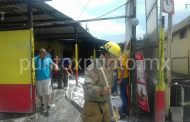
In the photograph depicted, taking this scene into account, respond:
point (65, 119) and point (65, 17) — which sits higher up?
point (65, 17)

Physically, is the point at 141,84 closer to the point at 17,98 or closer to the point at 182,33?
the point at 17,98

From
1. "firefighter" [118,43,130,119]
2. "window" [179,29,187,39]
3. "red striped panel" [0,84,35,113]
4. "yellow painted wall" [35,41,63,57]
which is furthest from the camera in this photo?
"yellow painted wall" [35,41,63,57]

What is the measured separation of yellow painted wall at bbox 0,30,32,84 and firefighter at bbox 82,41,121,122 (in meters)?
4.80

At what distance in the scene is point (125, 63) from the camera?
9.74m

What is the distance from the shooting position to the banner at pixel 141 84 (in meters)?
8.51

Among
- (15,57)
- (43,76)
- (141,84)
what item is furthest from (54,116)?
(141,84)

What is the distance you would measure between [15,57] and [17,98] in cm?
112

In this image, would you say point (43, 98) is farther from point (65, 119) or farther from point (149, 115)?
point (149, 115)

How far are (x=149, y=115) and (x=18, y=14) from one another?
19.5 ft

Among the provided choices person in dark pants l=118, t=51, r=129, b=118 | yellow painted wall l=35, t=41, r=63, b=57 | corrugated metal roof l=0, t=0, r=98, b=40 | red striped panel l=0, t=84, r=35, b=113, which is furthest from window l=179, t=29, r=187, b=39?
red striped panel l=0, t=84, r=35, b=113

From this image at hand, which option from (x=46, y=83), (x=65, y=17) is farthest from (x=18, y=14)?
(x=46, y=83)

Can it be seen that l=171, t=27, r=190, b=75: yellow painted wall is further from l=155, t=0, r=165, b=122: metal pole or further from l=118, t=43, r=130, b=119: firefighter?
l=155, t=0, r=165, b=122: metal pole

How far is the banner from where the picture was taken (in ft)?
27.9

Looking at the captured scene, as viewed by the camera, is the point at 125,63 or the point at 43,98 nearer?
the point at 125,63
